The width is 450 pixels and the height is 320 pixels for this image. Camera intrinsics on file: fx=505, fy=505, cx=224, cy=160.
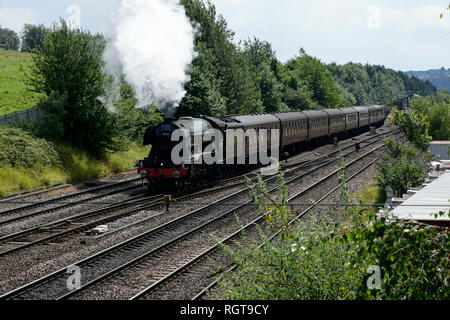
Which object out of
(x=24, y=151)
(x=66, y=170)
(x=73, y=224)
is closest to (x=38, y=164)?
(x=24, y=151)

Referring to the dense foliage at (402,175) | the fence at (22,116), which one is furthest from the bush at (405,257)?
the fence at (22,116)

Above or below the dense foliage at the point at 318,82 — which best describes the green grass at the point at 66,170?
below

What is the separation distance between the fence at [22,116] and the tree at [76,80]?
1.44m

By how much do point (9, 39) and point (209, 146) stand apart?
384 ft

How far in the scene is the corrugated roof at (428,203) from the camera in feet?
34.7

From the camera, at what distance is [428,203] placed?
12414mm

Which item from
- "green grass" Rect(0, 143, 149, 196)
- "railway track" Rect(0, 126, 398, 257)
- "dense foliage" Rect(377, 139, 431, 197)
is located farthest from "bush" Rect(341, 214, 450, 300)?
A: "green grass" Rect(0, 143, 149, 196)

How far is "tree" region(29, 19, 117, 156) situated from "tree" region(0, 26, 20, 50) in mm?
100651

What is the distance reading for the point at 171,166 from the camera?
2186 cm

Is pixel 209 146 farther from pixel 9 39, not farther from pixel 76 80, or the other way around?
pixel 9 39

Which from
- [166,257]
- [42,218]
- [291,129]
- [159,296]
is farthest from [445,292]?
[291,129]

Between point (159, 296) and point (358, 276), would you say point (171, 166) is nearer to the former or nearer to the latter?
point (159, 296)

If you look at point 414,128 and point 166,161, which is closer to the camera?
point 166,161

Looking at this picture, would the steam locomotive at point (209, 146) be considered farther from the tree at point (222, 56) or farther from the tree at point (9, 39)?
the tree at point (9, 39)
